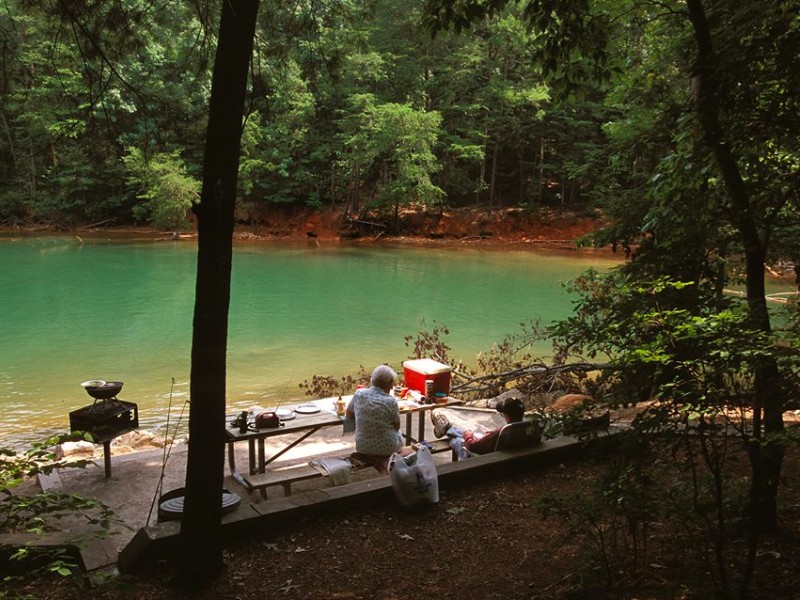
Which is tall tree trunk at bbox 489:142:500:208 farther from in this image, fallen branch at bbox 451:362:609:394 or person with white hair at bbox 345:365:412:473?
person with white hair at bbox 345:365:412:473

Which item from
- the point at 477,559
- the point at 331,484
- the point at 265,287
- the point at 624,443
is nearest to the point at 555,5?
the point at 624,443

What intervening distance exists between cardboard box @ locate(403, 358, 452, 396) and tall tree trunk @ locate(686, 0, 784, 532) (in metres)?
3.06

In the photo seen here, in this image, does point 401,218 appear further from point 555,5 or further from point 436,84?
point 555,5

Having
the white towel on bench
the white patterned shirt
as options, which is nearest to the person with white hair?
the white patterned shirt

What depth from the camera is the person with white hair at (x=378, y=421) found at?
14.6ft

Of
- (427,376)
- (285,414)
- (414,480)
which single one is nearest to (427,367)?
(427,376)

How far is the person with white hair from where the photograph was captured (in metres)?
4.46

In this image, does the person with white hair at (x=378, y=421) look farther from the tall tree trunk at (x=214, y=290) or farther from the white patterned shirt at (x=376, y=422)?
the tall tree trunk at (x=214, y=290)

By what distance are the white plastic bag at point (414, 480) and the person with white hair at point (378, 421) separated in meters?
0.62

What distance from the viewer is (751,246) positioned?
2.74 metres

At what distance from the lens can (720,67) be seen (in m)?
2.43

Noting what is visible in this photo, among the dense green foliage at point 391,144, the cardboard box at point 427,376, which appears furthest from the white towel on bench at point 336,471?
the dense green foliage at point 391,144

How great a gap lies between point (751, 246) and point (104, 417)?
14.4ft

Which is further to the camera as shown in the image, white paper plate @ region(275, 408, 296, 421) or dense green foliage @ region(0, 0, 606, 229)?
dense green foliage @ region(0, 0, 606, 229)
